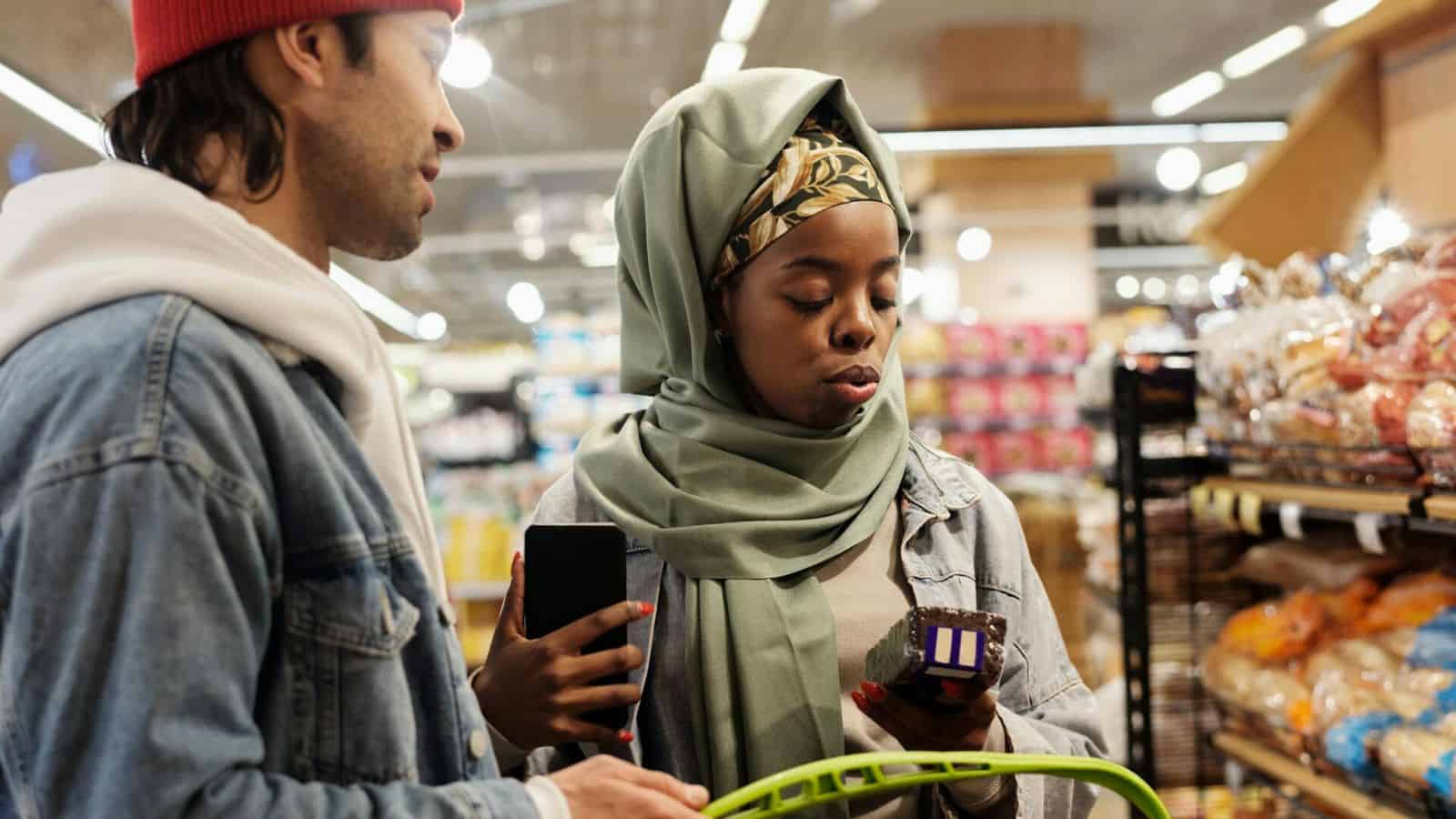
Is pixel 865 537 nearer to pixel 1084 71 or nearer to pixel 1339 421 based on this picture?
pixel 1339 421

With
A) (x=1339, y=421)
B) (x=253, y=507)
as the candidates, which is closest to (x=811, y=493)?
(x=253, y=507)

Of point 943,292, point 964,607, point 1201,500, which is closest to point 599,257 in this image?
point 943,292

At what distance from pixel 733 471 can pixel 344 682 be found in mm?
712

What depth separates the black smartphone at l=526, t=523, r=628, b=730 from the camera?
1.25 meters

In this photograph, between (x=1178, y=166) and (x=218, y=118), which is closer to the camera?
(x=218, y=118)

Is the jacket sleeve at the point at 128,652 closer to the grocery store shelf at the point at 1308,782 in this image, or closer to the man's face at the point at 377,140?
the man's face at the point at 377,140

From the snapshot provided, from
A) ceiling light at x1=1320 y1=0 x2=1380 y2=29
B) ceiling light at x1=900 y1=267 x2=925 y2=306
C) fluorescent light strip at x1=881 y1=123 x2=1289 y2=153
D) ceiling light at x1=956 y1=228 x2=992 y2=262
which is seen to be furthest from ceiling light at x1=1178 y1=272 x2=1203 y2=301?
fluorescent light strip at x1=881 y1=123 x2=1289 y2=153

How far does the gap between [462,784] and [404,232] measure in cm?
45

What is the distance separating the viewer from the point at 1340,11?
335 inches

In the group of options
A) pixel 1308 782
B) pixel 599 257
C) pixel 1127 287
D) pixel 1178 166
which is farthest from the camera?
pixel 1127 287

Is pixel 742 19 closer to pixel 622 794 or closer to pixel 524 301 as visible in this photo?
pixel 622 794

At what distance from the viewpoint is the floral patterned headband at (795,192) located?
143 cm

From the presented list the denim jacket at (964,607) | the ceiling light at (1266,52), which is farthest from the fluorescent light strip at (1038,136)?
the denim jacket at (964,607)

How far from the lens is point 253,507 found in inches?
32.5
